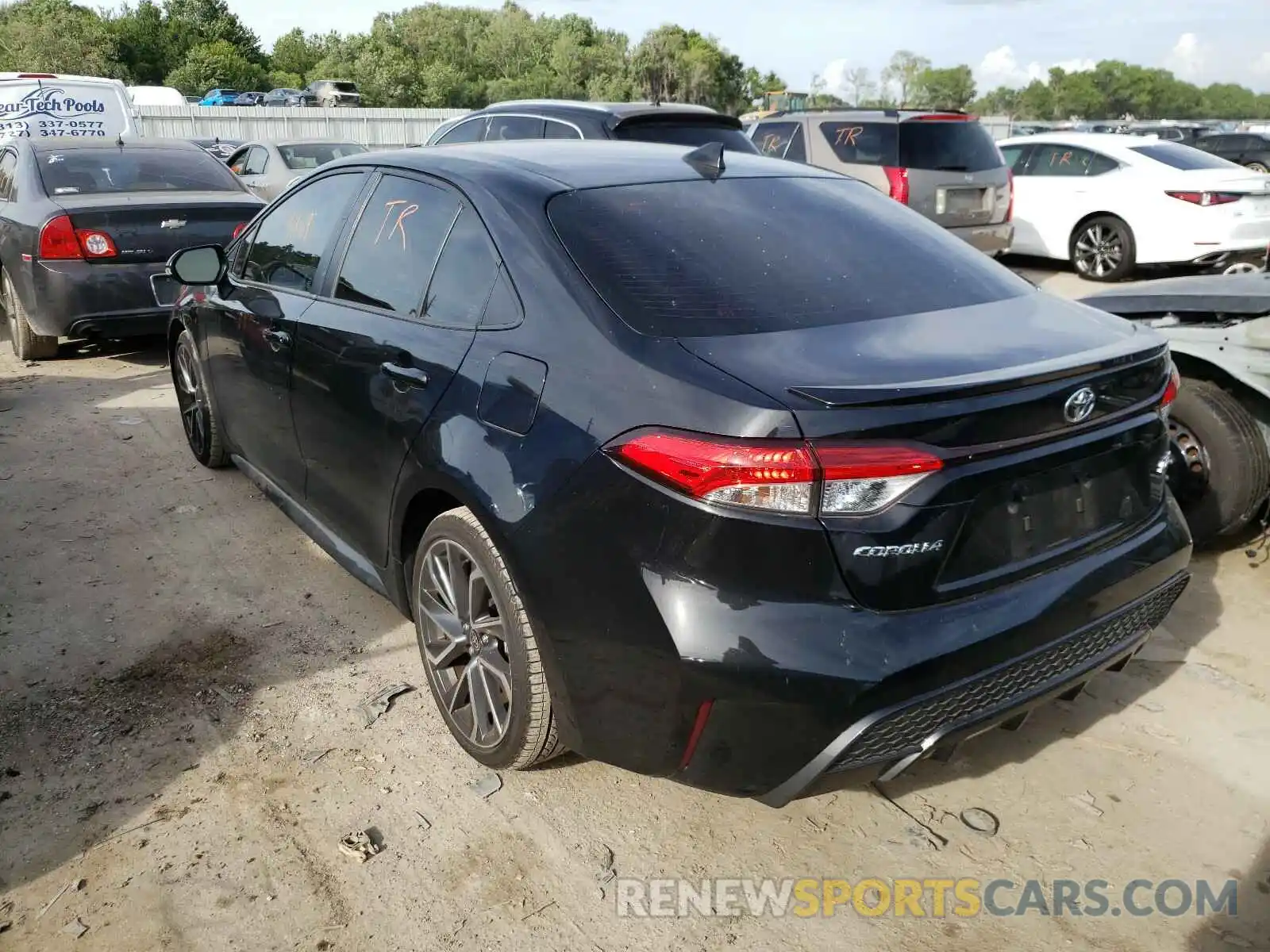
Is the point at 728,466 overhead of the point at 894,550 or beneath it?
overhead

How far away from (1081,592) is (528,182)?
1814mm

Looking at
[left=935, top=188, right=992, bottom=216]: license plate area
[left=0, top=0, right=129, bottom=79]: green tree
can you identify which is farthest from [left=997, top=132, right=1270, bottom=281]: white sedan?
[left=0, top=0, right=129, bottom=79]: green tree

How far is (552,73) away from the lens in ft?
268

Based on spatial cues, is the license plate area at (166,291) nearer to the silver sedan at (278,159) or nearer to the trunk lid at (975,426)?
the trunk lid at (975,426)

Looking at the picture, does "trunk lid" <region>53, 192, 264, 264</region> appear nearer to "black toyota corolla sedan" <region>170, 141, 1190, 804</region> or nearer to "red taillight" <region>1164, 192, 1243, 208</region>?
"black toyota corolla sedan" <region>170, 141, 1190, 804</region>

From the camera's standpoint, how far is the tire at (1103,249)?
10859 mm

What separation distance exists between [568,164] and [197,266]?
211cm

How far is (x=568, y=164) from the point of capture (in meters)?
3.11

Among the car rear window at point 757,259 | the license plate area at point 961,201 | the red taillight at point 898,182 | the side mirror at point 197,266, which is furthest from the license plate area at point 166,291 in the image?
the license plate area at point 961,201

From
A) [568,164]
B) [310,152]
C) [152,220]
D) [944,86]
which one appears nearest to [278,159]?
[310,152]

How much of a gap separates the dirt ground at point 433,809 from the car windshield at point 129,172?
4.37 metres

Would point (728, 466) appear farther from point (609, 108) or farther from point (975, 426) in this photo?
point (609, 108)

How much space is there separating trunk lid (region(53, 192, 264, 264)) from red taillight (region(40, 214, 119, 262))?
48 mm

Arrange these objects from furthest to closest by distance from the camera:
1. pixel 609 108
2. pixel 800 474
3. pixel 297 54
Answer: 1. pixel 297 54
2. pixel 609 108
3. pixel 800 474
